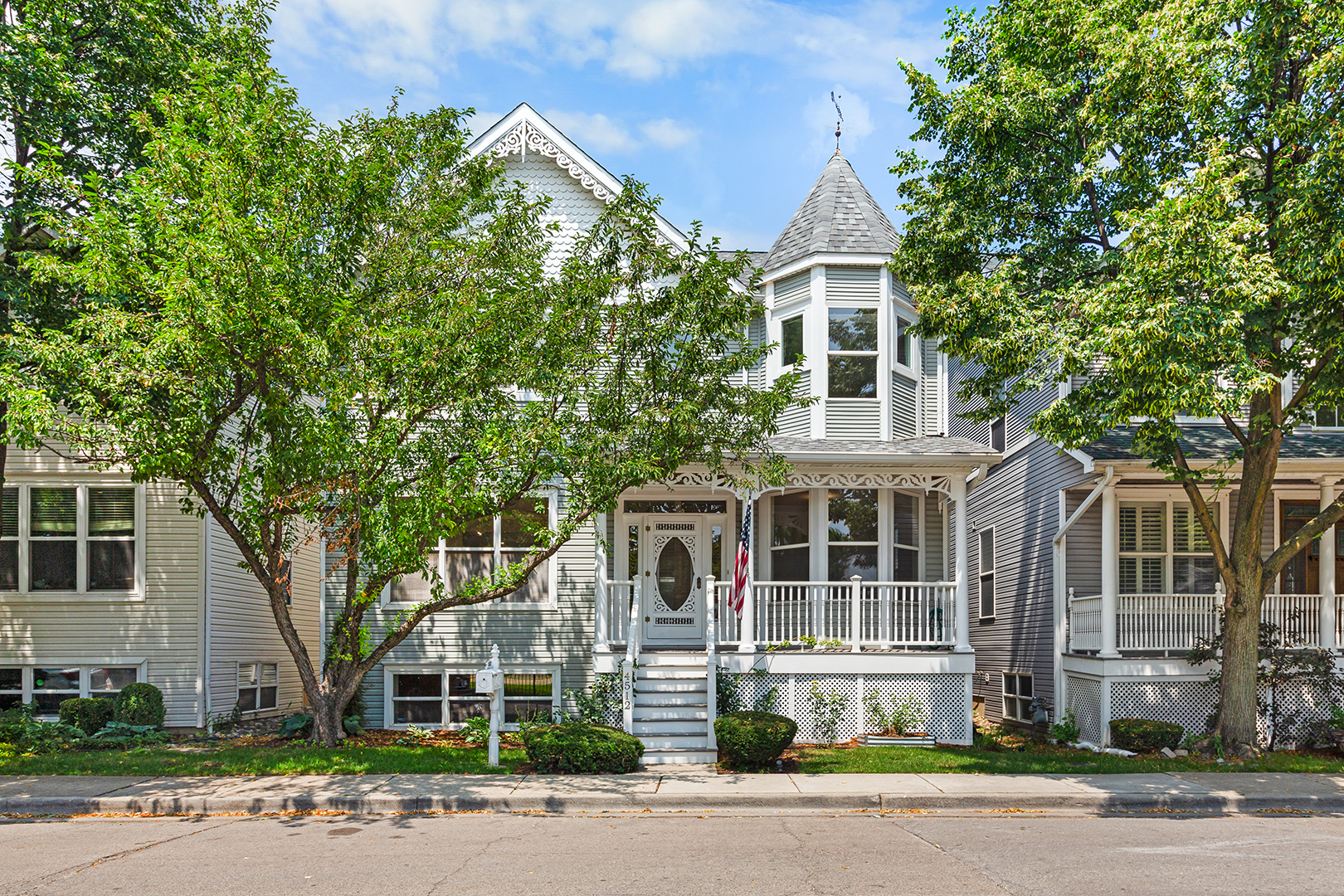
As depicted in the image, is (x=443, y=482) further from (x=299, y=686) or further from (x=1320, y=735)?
(x=1320, y=735)

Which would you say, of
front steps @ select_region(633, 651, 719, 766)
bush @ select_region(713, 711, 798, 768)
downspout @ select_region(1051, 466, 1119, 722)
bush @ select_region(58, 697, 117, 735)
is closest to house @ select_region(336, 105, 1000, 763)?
front steps @ select_region(633, 651, 719, 766)

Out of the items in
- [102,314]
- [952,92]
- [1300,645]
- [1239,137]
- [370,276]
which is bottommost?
[1300,645]

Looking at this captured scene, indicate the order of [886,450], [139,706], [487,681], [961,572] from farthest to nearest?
1. [886,450]
2. [961,572]
3. [139,706]
4. [487,681]

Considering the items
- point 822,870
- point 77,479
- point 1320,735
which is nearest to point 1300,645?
point 1320,735

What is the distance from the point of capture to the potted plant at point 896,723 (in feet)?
49.2

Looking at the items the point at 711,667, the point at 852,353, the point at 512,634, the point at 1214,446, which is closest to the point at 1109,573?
the point at 1214,446

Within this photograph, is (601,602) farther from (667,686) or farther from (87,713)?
(87,713)

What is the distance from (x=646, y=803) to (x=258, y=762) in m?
4.92

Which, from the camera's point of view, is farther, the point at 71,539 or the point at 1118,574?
the point at 1118,574

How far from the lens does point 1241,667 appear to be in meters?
13.4

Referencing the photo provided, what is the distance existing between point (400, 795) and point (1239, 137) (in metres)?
12.2

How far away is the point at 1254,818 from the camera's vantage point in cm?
1021

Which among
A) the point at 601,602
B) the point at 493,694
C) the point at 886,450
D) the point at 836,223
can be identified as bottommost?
the point at 493,694

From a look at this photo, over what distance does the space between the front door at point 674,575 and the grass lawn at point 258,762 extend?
13.9 ft
